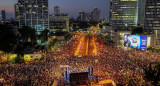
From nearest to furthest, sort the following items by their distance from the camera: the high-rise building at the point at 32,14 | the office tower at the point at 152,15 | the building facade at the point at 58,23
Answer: the office tower at the point at 152,15, the high-rise building at the point at 32,14, the building facade at the point at 58,23

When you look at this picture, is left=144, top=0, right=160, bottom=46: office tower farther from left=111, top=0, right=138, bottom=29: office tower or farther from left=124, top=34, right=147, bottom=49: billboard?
left=124, top=34, right=147, bottom=49: billboard

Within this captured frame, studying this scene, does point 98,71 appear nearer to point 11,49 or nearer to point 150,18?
point 11,49

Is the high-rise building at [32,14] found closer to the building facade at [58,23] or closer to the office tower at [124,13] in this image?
the building facade at [58,23]

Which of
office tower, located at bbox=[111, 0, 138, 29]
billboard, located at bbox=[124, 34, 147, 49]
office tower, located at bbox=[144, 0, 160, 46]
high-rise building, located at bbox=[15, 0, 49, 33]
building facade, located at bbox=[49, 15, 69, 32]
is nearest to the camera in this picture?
billboard, located at bbox=[124, 34, 147, 49]

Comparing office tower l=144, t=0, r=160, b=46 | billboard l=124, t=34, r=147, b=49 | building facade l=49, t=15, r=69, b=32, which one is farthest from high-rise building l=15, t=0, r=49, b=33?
billboard l=124, t=34, r=147, b=49

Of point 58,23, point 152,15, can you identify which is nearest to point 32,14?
point 58,23

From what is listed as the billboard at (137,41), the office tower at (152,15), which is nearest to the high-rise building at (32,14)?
the office tower at (152,15)

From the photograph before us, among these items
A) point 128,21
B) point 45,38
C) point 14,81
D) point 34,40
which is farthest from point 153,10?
point 14,81
